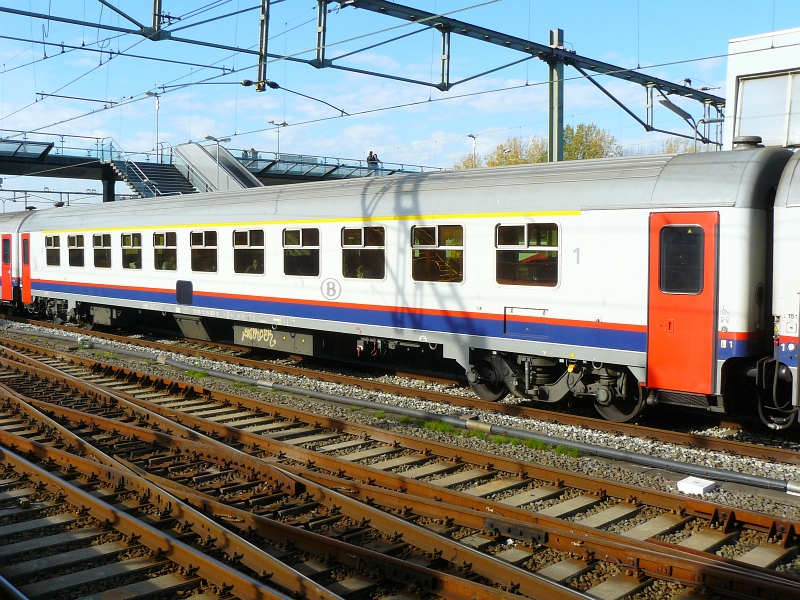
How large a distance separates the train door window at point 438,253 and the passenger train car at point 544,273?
3 centimetres

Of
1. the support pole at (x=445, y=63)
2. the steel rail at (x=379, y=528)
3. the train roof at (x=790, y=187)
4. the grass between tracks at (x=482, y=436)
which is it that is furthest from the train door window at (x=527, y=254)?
the support pole at (x=445, y=63)

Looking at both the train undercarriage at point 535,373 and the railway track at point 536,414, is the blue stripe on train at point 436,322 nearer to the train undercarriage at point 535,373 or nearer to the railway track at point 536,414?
the train undercarriage at point 535,373

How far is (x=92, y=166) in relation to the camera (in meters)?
41.5

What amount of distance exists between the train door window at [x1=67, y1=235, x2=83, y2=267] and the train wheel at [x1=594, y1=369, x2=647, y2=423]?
49.2ft

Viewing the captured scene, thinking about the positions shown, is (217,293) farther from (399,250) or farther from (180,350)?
(399,250)

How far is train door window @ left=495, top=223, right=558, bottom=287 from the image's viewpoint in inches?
405

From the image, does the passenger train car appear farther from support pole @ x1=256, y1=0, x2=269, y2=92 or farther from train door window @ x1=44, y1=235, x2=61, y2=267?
train door window @ x1=44, y1=235, x2=61, y2=267

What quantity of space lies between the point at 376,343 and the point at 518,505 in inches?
253

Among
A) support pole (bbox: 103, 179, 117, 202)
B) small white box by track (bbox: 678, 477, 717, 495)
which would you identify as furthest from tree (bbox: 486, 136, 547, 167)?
small white box by track (bbox: 678, 477, 717, 495)

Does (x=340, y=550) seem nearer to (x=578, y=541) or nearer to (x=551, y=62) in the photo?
(x=578, y=541)

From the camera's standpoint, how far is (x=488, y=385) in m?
11.8

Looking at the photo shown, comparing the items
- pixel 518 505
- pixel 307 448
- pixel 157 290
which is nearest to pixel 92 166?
pixel 157 290

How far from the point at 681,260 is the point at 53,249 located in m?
18.0

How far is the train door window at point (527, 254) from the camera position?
10289 millimetres
